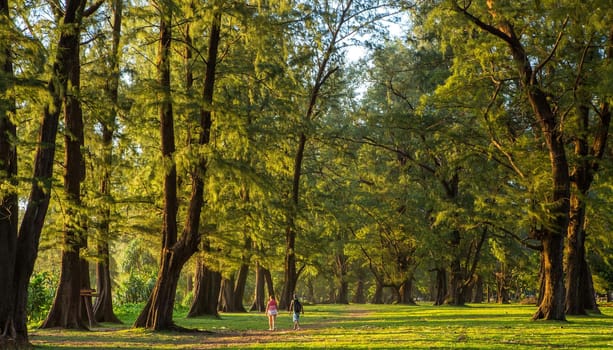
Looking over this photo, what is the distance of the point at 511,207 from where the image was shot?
26.5 metres

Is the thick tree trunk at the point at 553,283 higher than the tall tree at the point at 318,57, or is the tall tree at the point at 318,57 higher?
the tall tree at the point at 318,57

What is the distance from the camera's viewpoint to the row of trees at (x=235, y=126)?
45.9 ft

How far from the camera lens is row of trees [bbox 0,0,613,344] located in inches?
551

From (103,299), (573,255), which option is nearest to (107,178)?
(103,299)

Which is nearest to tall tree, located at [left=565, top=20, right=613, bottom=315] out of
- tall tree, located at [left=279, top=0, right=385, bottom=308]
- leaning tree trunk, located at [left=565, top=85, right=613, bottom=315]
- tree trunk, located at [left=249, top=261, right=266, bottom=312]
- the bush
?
leaning tree trunk, located at [left=565, top=85, right=613, bottom=315]

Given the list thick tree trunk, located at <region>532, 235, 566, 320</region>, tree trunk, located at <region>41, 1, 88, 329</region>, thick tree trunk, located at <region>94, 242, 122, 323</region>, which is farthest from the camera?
thick tree trunk, located at <region>94, 242, 122, 323</region>

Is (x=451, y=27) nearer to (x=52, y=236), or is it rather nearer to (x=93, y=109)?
(x=93, y=109)

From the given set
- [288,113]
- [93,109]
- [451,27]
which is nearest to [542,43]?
[451,27]

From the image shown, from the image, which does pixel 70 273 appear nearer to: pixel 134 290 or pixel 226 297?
pixel 226 297

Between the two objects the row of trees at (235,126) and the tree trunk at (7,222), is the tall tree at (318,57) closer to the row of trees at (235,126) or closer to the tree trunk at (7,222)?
the row of trees at (235,126)

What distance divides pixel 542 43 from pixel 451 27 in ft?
10.0

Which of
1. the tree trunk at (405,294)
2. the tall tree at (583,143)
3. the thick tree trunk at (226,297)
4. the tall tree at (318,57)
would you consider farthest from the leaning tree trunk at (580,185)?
the tree trunk at (405,294)

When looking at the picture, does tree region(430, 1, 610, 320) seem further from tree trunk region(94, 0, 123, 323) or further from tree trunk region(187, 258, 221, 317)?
tree trunk region(187, 258, 221, 317)

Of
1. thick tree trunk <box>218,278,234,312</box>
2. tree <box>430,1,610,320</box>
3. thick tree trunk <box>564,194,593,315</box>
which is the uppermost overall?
tree <box>430,1,610,320</box>
